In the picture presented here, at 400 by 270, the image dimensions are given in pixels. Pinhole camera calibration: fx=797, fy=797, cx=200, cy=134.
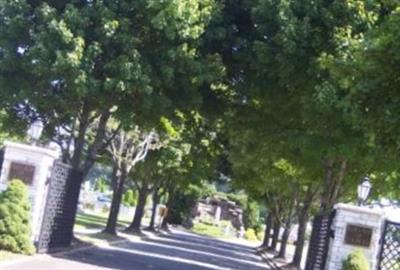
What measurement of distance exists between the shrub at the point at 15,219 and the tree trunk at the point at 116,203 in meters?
17.3

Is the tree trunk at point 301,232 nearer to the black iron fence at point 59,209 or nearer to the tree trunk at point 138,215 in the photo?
the tree trunk at point 138,215

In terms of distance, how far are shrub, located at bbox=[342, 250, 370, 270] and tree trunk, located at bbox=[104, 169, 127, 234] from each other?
18090 mm

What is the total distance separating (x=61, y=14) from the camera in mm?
Result: 21281

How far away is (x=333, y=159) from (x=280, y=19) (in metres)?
7.05

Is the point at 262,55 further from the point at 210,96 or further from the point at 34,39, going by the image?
the point at 34,39

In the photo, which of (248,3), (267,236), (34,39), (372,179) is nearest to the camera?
(34,39)

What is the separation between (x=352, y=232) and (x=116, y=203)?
17752mm

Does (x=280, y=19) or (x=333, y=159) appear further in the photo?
(x=333, y=159)

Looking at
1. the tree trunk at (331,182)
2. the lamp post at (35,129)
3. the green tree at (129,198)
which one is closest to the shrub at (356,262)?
the tree trunk at (331,182)

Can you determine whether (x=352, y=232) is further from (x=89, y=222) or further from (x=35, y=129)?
(x=89, y=222)

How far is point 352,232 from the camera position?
19.0 meters

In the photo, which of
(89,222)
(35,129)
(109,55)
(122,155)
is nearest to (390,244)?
(109,55)

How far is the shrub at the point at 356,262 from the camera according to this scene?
59.3 ft

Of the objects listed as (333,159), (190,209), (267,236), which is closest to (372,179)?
(333,159)
